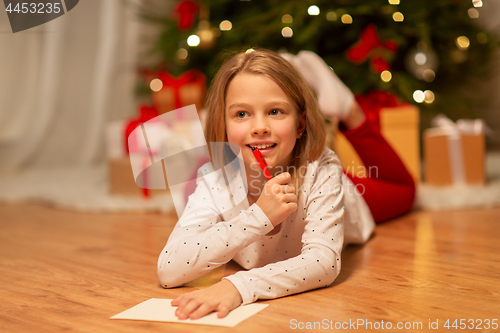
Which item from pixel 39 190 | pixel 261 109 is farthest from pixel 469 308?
pixel 39 190

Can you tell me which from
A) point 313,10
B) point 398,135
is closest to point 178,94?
point 313,10

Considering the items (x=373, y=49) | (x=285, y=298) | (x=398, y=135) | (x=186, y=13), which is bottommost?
(x=285, y=298)

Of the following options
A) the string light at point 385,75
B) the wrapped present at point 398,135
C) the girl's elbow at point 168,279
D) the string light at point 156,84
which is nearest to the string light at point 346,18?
the string light at point 385,75

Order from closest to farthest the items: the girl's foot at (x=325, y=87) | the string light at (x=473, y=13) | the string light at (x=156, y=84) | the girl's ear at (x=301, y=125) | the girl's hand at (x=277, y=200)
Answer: the girl's hand at (x=277, y=200)
the girl's ear at (x=301, y=125)
the girl's foot at (x=325, y=87)
the string light at (x=473, y=13)
the string light at (x=156, y=84)

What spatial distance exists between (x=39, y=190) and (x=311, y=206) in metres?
1.50

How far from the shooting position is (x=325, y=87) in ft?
4.31

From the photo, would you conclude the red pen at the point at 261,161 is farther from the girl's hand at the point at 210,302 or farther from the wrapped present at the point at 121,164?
the wrapped present at the point at 121,164

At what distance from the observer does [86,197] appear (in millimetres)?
1792

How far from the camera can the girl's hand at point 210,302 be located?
0.67 meters

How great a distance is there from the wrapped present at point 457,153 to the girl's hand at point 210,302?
1.27 metres

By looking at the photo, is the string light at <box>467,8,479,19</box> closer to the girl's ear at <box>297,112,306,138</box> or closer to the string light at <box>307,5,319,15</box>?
the string light at <box>307,5,319,15</box>

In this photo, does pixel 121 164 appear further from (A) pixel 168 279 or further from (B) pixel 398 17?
(B) pixel 398 17

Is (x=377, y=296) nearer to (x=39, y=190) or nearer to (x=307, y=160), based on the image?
(x=307, y=160)

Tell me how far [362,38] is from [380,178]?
2.33 ft
